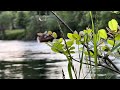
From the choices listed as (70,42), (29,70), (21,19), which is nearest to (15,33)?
(21,19)

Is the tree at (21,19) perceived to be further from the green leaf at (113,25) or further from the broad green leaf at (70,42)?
the green leaf at (113,25)

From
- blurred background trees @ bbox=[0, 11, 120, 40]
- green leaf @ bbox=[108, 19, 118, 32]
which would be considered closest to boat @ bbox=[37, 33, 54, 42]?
blurred background trees @ bbox=[0, 11, 120, 40]

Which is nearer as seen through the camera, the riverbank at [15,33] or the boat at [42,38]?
the boat at [42,38]

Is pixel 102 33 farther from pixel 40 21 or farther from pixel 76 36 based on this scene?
pixel 40 21

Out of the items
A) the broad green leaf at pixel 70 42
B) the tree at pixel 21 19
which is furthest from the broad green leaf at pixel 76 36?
the tree at pixel 21 19

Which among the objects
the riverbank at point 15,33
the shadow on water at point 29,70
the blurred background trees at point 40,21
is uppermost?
the blurred background trees at point 40,21

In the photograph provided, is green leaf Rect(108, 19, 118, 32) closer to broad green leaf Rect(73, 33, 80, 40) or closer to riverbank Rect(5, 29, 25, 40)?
broad green leaf Rect(73, 33, 80, 40)

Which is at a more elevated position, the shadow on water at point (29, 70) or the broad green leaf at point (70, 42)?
the broad green leaf at point (70, 42)

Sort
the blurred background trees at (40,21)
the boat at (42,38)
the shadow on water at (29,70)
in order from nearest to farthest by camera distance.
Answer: the boat at (42,38)
the blurred background trees at (40,21)
the shadow on water at (29,70)

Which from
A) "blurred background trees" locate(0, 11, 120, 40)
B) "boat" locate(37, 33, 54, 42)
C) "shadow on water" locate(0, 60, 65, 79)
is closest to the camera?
"boat" locate(37, 33, 54, 42)

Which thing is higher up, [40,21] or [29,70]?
[40,21]
